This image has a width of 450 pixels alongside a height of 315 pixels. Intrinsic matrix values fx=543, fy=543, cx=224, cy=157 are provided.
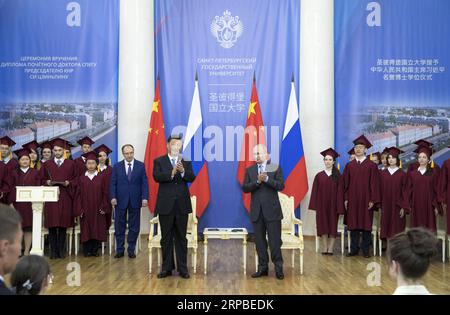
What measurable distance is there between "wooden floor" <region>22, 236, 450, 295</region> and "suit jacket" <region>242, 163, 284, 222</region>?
68 cm

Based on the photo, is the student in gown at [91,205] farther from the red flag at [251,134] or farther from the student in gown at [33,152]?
the red flag at [251,134]

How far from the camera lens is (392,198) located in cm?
738

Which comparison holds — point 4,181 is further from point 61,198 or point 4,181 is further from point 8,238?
point 8,238

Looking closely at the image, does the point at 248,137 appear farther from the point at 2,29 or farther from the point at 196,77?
the point at 2,29

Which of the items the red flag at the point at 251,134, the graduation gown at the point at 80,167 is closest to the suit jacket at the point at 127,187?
the graduation gown at the point at 80,167

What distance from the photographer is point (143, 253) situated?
748 cm

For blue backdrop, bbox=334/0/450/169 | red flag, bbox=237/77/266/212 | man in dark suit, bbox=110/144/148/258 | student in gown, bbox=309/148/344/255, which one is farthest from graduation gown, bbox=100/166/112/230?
blue backdrop, bbox=334/0/450/169

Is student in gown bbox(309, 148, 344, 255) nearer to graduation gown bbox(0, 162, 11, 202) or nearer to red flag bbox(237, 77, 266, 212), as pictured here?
red flag bbox(237, 77, 266, 212)

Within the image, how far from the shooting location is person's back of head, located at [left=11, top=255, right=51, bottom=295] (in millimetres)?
1975

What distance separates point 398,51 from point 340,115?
1.42 meters

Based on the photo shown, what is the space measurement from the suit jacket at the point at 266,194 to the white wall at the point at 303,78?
3310 mm

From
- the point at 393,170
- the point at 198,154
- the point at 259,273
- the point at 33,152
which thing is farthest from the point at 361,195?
the point at 33,152

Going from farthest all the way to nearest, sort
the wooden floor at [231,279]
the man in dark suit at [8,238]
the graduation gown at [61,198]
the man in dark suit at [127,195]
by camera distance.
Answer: the man in dark suit at [127,195] < the graduation gown at [61,198] < the wooden floor at [231,279] < the man in dark suit at [8,238]

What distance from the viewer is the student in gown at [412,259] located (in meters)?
1.86
